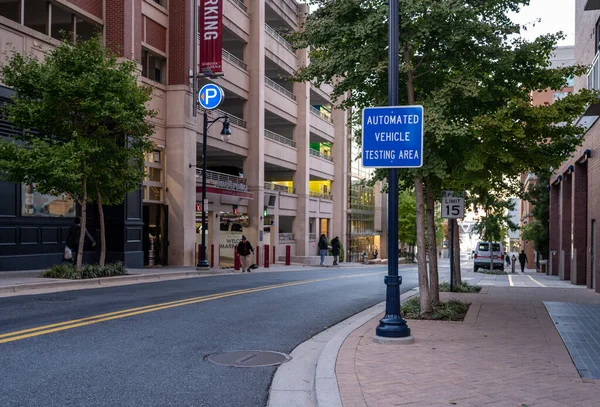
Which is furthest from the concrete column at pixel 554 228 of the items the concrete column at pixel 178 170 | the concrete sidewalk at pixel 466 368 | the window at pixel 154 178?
the concrete sidewalk at pixel 466 368

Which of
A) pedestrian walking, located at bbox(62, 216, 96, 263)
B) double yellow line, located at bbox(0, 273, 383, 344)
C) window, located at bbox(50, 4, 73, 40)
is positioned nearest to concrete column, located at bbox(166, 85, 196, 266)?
window, located at bbox(50, 4, 73, 40)

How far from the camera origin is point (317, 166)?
50844 mm

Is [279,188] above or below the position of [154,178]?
above

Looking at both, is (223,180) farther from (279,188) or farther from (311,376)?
(311,376)

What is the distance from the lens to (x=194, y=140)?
30438 mm

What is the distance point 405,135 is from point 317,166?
41.9 meters

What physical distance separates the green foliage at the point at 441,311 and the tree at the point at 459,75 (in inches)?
8.9

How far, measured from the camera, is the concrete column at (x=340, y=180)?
55750 millimetres

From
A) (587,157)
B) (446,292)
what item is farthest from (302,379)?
(587,157)

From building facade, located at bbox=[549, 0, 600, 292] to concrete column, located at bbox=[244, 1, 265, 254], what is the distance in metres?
17.1

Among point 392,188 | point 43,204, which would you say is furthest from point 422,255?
point 43,204

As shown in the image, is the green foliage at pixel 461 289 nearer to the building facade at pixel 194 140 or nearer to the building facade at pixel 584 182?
the building facade at pixel 584 182

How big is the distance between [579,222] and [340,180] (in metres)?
31.1

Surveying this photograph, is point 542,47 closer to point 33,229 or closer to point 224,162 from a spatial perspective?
point 33,229
